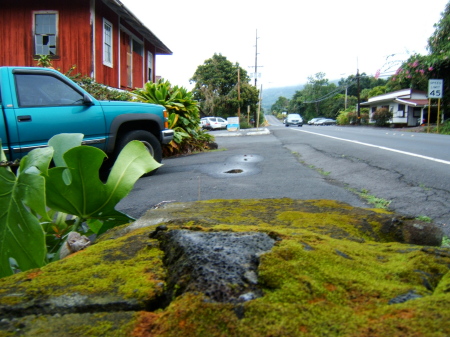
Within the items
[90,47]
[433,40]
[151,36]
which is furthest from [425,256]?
[433,40]

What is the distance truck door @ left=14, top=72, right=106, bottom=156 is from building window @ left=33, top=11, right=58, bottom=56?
9.26 m

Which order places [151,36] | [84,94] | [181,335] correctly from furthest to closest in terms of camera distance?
[151,36]
[84,94]
[181,335]

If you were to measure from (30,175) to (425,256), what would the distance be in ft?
3.60

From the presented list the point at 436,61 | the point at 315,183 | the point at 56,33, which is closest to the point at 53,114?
the point at 315,183

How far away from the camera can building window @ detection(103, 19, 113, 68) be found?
1506 cm

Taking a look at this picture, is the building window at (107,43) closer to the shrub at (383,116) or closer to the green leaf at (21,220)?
the green leaf at (21,220)

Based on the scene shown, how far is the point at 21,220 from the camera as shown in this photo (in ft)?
3.75

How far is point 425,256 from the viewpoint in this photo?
3.61 feet

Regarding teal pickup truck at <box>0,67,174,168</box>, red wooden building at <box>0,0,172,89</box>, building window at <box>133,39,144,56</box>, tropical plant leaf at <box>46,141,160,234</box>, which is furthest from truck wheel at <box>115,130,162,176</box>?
building window at <box>133,39,144,56</box>

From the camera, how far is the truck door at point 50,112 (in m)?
5.56

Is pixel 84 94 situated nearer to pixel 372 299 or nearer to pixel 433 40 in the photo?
pixel 372 299

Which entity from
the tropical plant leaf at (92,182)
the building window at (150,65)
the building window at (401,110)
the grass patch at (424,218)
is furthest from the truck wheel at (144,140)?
the building window at (401,110)

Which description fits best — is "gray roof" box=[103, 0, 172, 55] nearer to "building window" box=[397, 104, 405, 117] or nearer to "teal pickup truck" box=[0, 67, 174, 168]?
"teal pickup truck" box=[0, 67, 174, 168]

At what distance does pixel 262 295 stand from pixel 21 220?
0.71 meters
